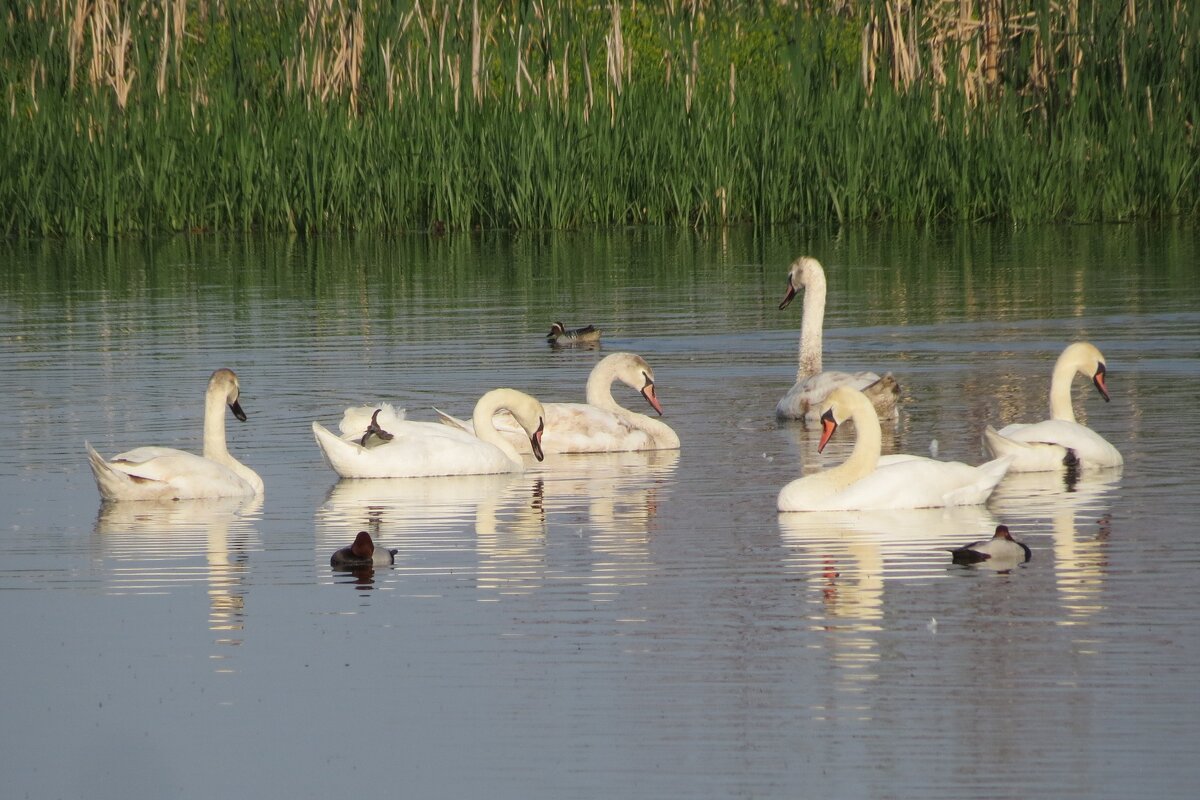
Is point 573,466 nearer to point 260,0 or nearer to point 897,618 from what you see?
point 897,618

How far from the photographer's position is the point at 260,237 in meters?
27.2

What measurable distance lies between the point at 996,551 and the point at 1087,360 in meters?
4.01

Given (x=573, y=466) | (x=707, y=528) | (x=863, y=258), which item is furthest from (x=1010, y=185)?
(x=707, y=528)

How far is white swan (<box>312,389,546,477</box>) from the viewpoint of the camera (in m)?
11.7

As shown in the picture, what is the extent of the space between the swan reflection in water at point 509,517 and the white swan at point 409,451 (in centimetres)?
7

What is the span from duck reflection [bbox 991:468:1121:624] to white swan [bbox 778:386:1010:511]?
19 centimetres

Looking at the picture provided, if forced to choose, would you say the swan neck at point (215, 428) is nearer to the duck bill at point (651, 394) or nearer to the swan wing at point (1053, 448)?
the duck bill at point (651, 394)

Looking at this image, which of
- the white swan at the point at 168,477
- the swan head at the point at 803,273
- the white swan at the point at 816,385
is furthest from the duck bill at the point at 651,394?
the white swan at the point at 168,477

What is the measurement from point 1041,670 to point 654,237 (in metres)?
19.1

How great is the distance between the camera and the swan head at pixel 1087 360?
40.9 feet

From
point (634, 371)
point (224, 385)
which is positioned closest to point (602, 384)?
point (634, 371)

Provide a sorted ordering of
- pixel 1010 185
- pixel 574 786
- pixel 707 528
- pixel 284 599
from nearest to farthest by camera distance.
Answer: pixel 574 786, pixel 284 599, pixel 707 528, pixel 1010 185

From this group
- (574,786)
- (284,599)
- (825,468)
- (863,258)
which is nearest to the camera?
(574,786)

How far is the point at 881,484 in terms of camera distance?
406 inches
